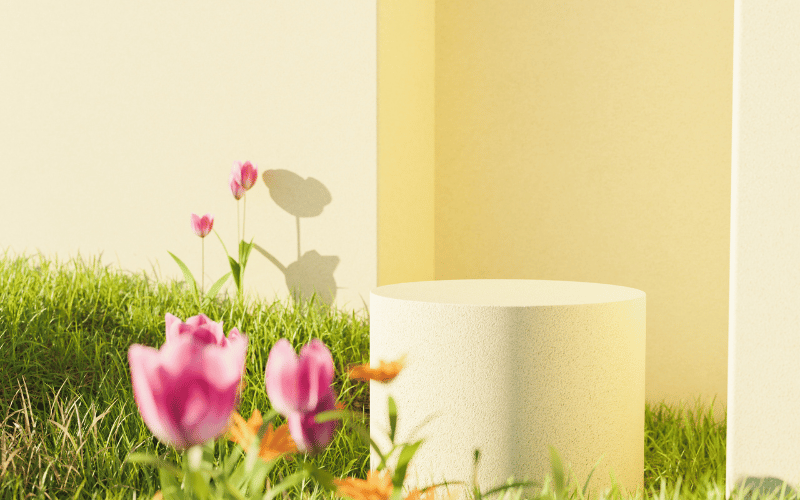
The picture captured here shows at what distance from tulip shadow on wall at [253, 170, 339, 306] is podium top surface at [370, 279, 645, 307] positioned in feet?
3.46

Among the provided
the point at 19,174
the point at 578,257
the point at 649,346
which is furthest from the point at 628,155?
the point at 19,174

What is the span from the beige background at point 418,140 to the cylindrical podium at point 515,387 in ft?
4.68

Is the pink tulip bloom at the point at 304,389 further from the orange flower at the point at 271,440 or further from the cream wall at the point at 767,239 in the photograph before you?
the cream wall at the point at 767,239

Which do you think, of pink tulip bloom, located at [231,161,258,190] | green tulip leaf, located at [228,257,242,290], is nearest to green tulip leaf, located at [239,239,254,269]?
green tulip leaf, located at [228,257,242,290]

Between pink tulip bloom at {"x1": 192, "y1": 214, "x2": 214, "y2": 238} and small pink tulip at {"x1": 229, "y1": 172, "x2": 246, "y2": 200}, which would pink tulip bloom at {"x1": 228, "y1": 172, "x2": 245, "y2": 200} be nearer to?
small pink tulip at {"x1": 229, "y1": 172, "x2": 246, "y2": 200}

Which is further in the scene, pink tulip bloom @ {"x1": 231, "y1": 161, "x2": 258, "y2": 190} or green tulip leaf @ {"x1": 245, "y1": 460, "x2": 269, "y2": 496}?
pink tulip bloom @ {"x1": 231, "y1": 161, "x2": 258, "y2": 190}

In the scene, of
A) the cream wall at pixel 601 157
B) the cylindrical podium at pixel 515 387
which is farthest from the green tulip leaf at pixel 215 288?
the cylindrical podium at pixel 515 387

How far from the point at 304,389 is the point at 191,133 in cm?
326

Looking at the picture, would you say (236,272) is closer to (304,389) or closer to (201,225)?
(201,225)

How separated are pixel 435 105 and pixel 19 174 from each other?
2.60 m

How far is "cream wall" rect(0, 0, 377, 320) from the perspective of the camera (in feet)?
11.6

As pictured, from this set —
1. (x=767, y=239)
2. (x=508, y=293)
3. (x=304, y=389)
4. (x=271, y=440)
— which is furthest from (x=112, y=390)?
(x=767, y=239)

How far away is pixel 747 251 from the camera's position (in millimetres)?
1871

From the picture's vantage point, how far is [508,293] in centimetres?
248
